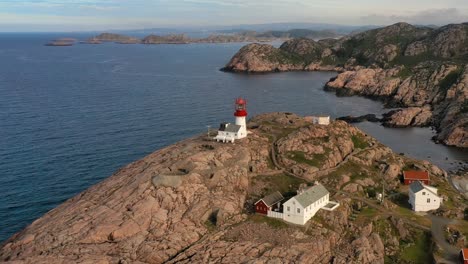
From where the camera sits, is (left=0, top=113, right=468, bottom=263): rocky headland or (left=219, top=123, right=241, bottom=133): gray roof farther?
(left=219, top=123, right=241, bottom=133): gray roof

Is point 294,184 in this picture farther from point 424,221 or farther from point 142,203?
point 142,203

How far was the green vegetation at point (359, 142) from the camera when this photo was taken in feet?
258

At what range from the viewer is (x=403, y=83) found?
542 feet

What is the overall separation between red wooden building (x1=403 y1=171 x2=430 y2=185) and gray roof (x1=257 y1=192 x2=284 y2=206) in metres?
23.4

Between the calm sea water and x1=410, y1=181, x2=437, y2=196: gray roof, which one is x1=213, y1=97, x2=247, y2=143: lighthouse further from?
x1=410, y1=181, x2=437, y2=196: gray roof

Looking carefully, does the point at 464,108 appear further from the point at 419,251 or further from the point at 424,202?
the point at 419,251

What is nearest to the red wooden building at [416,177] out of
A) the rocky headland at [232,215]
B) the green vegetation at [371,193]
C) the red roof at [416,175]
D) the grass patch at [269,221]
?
the red roof at [416,175]

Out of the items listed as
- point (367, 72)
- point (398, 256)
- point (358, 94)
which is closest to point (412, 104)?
point (358, 94)

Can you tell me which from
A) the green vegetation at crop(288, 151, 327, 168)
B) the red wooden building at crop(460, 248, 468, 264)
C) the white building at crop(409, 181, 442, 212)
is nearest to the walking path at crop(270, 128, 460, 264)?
the red wooden building at crop(460, 248, 468, 264)

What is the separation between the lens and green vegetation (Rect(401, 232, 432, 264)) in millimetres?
54250

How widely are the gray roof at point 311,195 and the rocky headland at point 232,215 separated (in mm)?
2337

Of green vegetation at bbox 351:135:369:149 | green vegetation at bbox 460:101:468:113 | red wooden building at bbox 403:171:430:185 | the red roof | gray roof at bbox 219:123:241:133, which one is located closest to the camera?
red wooden building at bbox 403:171:430:185

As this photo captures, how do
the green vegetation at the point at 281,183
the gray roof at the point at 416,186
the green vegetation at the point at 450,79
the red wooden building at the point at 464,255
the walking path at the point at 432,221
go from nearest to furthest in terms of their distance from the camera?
1. the red wooden building at the point at 464,255
2. the walking path at the point at 432,221
3. the gray roof at the point at 416,186
4. the green vegetation at the point at 281,183
5. the green vegetation at the point at 450,79

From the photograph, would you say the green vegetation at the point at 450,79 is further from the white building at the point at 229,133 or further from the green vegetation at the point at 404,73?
the white building at the point at 229,133
